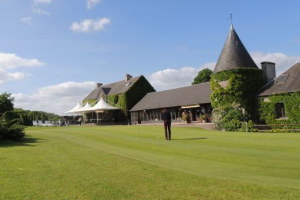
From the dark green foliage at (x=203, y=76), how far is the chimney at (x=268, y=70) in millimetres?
34420

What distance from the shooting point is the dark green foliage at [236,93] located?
96.4 feet

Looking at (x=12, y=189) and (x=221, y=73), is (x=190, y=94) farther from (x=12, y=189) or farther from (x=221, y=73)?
(x=12, y=189)

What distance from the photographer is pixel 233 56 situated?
101 ft

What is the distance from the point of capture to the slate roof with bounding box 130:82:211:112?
39.4m

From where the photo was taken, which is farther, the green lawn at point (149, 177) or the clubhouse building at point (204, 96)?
the clubhouse building at point (204, 96)

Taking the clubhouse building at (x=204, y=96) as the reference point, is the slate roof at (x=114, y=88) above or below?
above

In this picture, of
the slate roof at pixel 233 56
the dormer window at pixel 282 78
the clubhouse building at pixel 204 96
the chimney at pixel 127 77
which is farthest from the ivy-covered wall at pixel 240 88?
the chimney at pixel 127 77

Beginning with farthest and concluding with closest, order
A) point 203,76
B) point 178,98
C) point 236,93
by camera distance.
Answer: point 203,76
point 178,98
point 236,93

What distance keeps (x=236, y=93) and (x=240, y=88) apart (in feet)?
2.27

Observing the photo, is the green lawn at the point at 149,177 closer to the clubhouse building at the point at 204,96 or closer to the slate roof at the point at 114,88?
the clubhouse building at the point at 204,96

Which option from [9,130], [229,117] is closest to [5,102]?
[9,130]

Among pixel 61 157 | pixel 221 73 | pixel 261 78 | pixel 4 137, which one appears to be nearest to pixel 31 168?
pixel 61 157

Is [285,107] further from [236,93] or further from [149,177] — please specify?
[149,177]

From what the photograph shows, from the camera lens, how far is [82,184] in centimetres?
611
